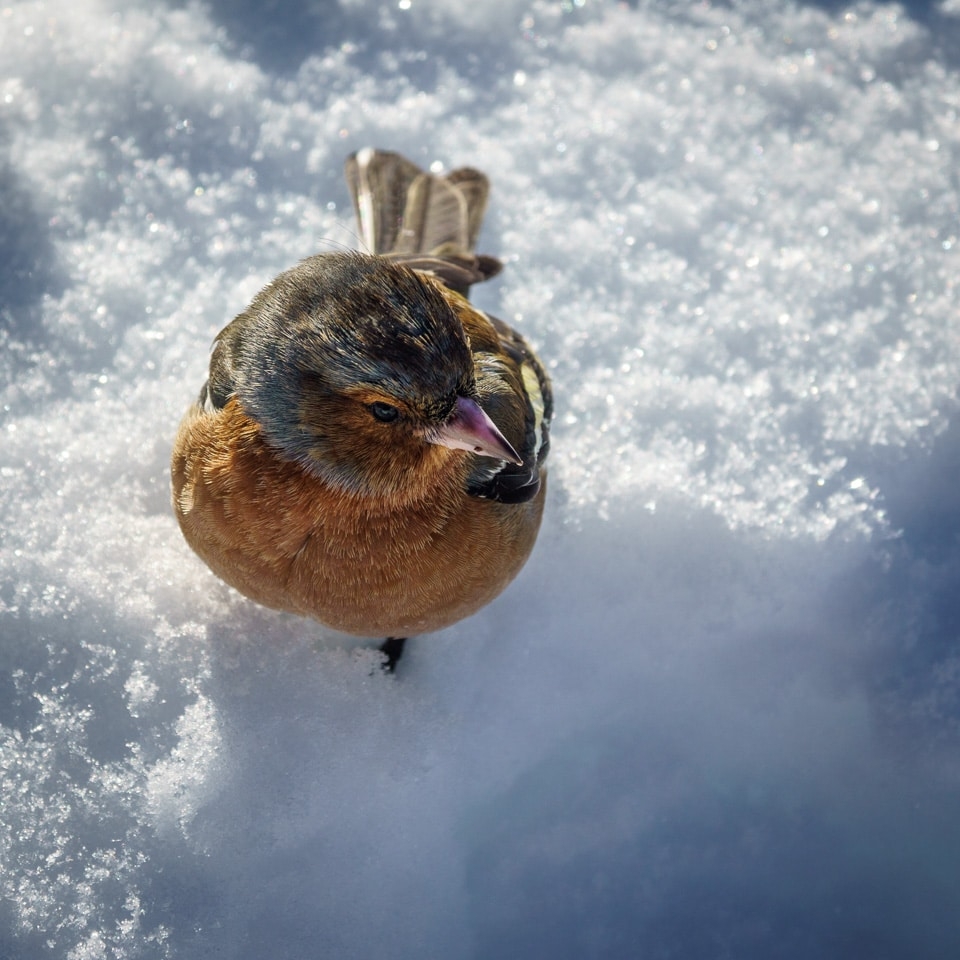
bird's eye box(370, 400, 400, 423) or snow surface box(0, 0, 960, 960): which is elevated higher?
bird's eye box(370, 400, 400, 423)

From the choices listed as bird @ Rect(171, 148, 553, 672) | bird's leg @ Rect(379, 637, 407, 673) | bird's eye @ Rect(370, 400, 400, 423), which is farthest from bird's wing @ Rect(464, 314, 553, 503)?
bird's leg @ Rect(379, 637, 407, 673)

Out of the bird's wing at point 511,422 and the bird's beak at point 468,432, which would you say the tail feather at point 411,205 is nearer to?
the bird's wing at point 511,422

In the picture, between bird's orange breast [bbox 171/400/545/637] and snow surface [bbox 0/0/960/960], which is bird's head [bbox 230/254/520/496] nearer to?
bird's orange breast [bbox 171/400/545/637]

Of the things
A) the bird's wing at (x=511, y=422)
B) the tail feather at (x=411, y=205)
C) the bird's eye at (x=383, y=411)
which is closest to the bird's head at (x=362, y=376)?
the bird's eye at (x=383, y=411)

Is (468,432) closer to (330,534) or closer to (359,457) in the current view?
(359,457)

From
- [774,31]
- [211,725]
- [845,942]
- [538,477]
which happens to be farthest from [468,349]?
[774,31]

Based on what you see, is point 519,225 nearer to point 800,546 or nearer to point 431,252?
point 431,252

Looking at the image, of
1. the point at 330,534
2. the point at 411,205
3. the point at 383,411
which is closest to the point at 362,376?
the point at 383,411
